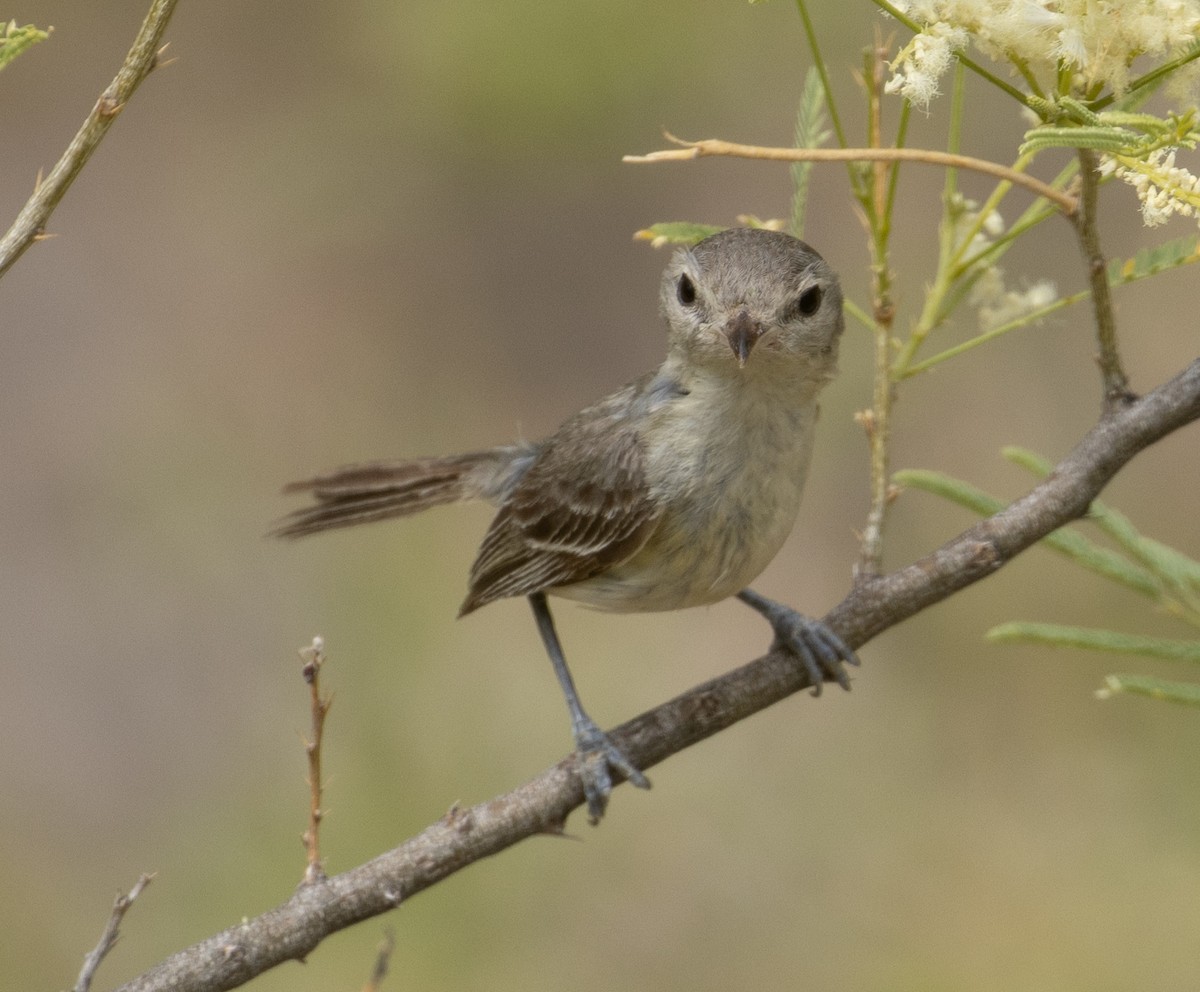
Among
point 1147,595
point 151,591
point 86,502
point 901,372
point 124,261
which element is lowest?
point 1147,595

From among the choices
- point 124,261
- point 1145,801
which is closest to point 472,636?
point 1145,801

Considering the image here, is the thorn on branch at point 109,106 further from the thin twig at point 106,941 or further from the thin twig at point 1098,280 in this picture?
the thin twig at point 1098,280

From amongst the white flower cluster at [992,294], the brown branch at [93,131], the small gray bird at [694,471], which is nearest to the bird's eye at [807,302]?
the small gray bird at [694,471]

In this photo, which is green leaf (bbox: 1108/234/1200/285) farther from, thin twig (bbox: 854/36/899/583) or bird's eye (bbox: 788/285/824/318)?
bird's eye (bbox: 788/285/824/318)

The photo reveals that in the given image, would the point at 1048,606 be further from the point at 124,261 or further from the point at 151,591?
the point at 124,261

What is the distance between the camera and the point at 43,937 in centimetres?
601

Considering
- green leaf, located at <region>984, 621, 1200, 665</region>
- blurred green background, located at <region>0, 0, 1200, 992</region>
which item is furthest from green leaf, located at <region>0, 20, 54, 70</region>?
blurred green background, located at <region>0, 0, 1200, 992</region>

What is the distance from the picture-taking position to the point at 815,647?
335 cm

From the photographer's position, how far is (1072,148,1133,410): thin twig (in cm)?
222

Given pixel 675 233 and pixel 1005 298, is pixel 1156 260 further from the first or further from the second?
pixel 675 233

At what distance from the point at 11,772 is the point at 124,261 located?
3588 millimetres

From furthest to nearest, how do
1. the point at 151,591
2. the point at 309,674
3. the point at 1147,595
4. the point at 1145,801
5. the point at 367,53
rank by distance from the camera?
the point at 367,53 → the point at 151,591 → the point at 1145,801 → the point at 1147,595 → the point at 309,674

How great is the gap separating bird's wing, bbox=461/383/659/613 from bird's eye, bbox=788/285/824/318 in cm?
60

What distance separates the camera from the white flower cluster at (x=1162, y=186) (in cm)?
185
